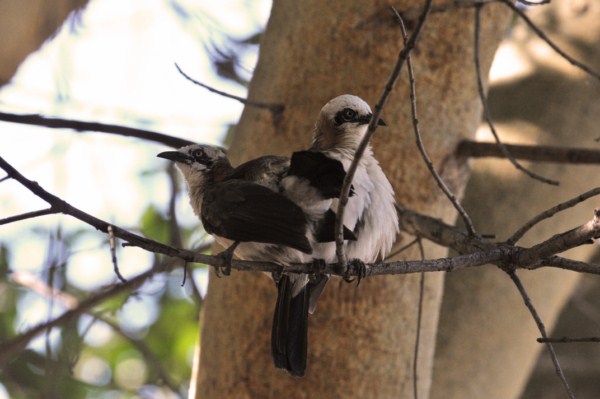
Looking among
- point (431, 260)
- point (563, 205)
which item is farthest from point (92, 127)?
point (563, 205)

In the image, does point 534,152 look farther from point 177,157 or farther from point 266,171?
point 177,157

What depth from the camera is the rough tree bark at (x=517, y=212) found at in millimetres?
3939

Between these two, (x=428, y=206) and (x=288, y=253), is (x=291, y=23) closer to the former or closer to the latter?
(x=428, y=206)

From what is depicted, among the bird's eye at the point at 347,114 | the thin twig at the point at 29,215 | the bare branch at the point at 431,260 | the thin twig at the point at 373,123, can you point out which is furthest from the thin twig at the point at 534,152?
the thin twig at the point at 29,215

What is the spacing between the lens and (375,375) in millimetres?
3061

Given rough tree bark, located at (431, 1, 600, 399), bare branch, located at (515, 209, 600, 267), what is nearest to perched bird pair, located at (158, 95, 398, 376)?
bare branch, located at (515, 209, 600, 267)

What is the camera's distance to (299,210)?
7.74ft

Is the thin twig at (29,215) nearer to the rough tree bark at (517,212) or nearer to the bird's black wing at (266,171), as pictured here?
the bird's black wing at (266,171)

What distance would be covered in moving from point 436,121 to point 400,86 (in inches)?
8.1

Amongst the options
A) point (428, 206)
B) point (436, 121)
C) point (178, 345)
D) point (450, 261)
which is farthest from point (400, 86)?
point (178, 345)

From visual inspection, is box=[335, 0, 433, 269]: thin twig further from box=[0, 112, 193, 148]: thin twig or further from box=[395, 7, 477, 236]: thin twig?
box=[0, 112, 193, 148]: thin twig

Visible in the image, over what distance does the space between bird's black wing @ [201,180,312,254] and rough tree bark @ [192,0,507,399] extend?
64 centimetres

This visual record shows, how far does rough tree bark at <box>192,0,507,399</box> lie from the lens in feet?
10.0

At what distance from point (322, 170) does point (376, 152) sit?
893 millimetres
